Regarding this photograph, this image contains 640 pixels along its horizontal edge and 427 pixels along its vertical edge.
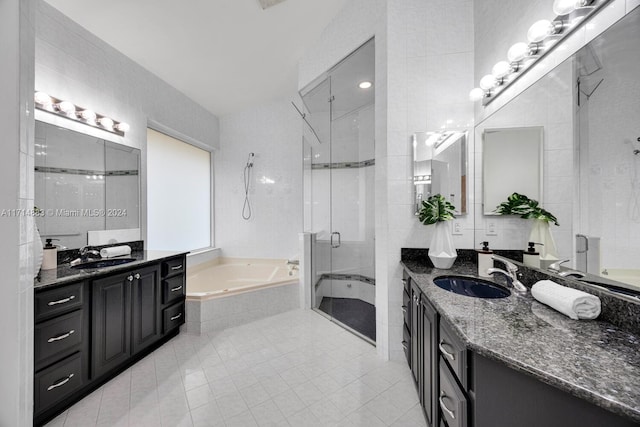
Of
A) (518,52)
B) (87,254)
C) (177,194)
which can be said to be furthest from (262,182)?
(518,52)

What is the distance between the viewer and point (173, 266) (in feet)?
7.97

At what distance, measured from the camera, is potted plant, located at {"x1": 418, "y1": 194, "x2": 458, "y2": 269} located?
178cm

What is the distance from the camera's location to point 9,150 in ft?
2.92

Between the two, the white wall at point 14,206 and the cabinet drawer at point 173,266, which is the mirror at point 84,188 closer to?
the cabinet drawer at point 173,266

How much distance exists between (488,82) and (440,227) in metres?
1.09

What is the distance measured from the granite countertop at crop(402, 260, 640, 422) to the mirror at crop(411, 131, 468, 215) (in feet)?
3.35

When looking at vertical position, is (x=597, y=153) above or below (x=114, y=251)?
above

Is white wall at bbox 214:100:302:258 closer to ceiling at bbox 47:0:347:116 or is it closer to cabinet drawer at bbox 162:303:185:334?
ceiling at bbox 47:0:347:116

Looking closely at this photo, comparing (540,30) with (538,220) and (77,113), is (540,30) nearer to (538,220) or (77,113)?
(538,220)

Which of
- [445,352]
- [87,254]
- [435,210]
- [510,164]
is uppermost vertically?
[510,164]

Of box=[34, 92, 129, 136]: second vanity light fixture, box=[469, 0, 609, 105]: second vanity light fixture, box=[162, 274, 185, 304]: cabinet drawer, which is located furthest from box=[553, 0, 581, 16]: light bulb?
box=[34, 92, 129, 136]: second vanity light fixture

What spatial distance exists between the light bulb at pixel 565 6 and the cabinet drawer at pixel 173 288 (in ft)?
10.8

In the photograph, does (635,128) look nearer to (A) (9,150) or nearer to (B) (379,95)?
(B) (379,95)

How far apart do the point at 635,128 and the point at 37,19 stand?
3652 millimetres
